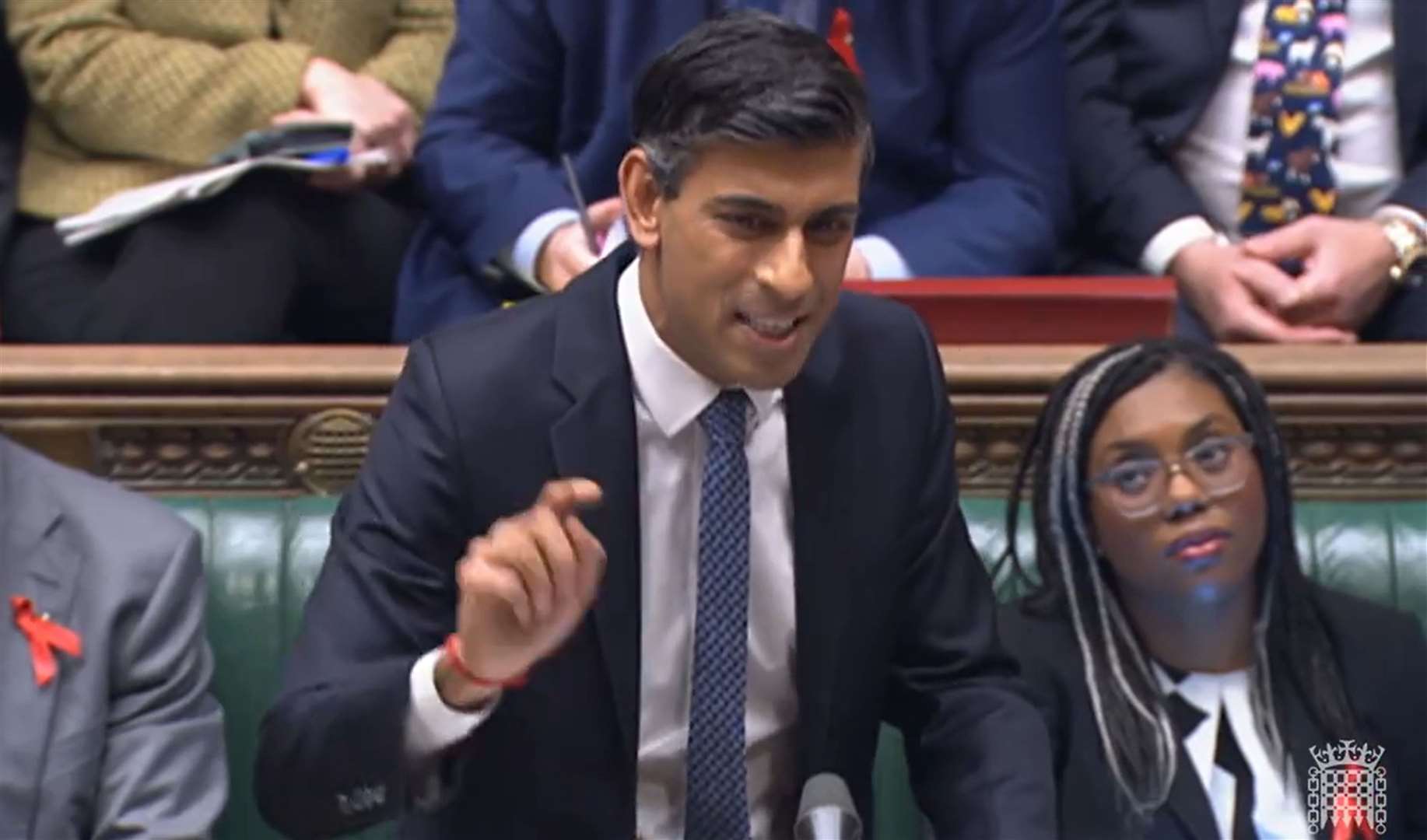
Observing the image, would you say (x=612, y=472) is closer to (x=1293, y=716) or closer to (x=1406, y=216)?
(x=1293, y=716)

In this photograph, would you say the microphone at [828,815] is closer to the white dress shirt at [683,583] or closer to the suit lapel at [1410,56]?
the white dress shirt at [683,583]

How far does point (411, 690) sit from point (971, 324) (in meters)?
0.80

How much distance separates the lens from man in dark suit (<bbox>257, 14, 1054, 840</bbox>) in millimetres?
1421

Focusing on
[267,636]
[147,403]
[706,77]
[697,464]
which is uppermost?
[706,77]

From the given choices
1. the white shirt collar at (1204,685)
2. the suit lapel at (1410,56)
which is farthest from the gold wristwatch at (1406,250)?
the white shirt collar at (1204,685)

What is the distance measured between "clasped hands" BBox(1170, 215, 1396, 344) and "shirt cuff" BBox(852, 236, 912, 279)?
0.87ft

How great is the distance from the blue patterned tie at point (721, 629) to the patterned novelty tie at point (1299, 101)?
36.5 inches

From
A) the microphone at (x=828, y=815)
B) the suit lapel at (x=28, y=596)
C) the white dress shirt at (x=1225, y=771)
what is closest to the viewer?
the microphone at (x=828, y=815)

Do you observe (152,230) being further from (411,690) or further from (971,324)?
(411,690)

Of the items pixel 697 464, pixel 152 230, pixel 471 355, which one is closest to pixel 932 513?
pixel 697 464

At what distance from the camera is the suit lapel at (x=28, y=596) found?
1.66 m

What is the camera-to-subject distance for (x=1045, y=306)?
203cm

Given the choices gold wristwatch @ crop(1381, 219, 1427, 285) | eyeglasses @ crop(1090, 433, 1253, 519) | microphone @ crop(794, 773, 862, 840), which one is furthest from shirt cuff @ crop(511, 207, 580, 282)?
microphone @ crop(794, 773, 862, 840)

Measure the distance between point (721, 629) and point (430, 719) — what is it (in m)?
0.23
